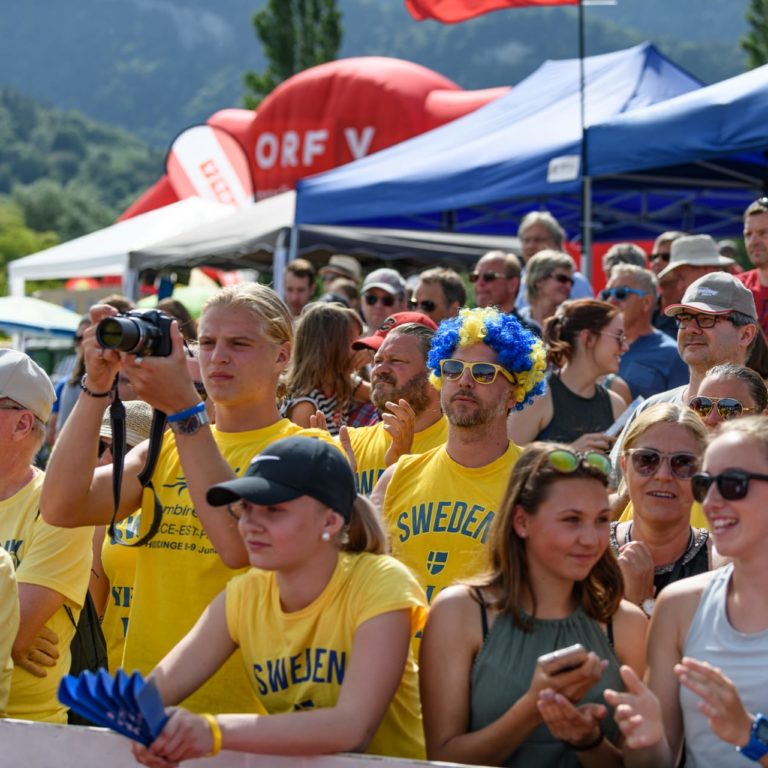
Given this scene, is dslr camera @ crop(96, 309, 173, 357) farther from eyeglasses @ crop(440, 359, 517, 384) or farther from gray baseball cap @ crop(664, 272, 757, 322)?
gray baseball cap @ crop(664, 272, 757, 322)

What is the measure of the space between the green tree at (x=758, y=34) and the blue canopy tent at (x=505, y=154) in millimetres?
29109

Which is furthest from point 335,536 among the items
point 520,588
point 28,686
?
point 28,686

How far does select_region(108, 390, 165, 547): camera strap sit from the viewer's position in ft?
10.8

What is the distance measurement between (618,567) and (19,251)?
6127 cm

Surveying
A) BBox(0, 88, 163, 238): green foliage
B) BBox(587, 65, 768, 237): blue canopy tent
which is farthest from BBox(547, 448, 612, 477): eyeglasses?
BBox(0, 88, 163, 238): green foliage

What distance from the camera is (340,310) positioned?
548 cm

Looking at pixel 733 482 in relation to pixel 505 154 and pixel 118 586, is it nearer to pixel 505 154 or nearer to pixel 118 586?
pixel 118 586

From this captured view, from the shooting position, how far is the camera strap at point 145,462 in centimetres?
329

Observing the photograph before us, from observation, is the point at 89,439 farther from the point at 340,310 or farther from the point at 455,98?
the point at 455,98

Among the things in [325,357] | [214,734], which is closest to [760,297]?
[325,357]

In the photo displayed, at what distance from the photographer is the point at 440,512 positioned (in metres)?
3.68

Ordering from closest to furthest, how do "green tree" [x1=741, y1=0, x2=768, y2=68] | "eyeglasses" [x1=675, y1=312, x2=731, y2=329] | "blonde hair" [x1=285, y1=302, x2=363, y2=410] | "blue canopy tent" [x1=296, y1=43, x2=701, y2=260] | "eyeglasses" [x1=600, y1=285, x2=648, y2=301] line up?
"eyeglasses" [x1=675, y1=312, x2=731, y2=329] < "blonde hair" [x1=285, y1=302, x2=363, y2=410] < "eyeglasses" [x1=600, y1=285, x2=648, y2=301] < "blue canopy tent" [x1=296, y1=43, x2=701, y2=260] < "green tree" [x1=741, y1=0, x2=768, y2=68]

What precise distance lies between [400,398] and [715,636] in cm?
204

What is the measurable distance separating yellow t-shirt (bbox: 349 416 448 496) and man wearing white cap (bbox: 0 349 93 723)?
1069 millimetres
